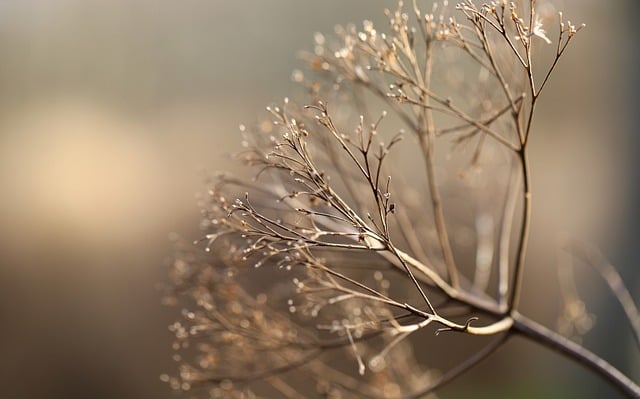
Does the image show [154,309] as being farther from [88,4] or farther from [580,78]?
[580,78]

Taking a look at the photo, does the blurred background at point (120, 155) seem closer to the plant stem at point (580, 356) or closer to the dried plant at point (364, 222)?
the dried plant at point (364, 222)

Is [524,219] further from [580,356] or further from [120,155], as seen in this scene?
[120,155]

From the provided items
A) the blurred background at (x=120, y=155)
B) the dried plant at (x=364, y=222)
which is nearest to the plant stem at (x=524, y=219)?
the dried plant at (x=364, y=222)

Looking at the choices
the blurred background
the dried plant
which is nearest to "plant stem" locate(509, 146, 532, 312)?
the dried plant

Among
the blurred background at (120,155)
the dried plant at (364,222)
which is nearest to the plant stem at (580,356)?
the dried plant at (364,222)

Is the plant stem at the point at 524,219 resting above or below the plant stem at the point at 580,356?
above

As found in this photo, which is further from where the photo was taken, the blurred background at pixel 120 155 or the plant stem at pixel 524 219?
the blurred background at pixel 120 155

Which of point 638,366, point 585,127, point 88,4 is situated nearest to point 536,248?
point 585,127

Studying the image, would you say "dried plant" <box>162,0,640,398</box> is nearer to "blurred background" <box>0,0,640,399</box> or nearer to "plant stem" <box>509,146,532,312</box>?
"plant stem" <box>509,146,532,312</box>
